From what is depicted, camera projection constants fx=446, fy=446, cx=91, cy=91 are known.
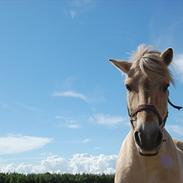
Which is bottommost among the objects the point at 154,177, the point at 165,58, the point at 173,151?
Answer: the point at 154,177

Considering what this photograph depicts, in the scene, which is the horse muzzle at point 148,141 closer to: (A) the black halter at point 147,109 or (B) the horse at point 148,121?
(B) the horse at point 148,121

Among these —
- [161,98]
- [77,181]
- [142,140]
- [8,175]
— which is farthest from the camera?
[77,181]

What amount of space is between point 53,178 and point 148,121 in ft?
64.3

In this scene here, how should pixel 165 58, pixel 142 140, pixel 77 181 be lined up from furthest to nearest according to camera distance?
pixel 77 181
pixel 165 58
pixel 142 140

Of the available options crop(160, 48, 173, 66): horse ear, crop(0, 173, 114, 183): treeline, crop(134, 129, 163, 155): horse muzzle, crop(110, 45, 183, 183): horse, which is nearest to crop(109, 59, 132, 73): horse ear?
crop(110, 45, 183, 183): horse

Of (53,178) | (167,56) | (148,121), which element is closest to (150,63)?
(167,56)

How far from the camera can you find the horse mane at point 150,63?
5.52 meters

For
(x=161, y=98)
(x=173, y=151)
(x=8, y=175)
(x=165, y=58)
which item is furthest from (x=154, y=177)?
(x=8, y=175)

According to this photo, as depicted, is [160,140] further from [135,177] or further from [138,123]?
[135,177]

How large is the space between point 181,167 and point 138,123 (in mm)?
1383

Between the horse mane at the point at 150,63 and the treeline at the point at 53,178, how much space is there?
57.5 ft

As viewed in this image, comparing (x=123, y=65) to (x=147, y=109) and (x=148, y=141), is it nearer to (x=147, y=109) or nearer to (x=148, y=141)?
(x=147, y=109)

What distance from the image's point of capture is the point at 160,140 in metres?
5.04

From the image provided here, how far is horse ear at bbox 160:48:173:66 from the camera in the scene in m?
5.84
